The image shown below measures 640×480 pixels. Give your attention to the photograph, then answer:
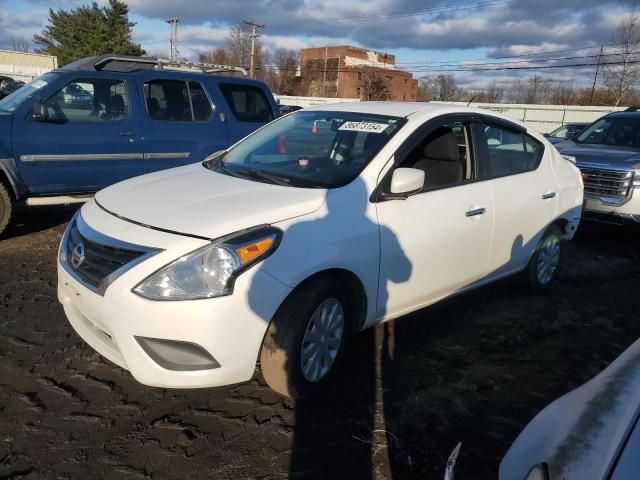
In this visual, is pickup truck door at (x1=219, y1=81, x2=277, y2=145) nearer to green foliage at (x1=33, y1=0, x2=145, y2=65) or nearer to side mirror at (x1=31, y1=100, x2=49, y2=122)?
side mirror at (x1=31, y1=100, x2=49, y2=122)

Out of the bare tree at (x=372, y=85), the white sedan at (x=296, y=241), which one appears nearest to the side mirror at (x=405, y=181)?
the white sedan at (x=296, y=241)

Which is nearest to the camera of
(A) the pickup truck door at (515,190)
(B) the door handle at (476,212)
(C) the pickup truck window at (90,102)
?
(B) the door handle at (476,212)

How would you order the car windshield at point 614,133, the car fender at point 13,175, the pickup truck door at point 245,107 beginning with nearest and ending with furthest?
the car fender at point 13,175, the pickup truck door at point 245,107, the car windshield at point 614,133

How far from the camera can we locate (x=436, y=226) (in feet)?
11.6

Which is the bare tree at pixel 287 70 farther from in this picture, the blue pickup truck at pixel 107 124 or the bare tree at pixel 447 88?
the blue pickup truck at pixel 107 124

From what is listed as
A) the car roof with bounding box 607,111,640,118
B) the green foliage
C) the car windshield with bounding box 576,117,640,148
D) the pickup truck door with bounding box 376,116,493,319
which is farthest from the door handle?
the green foliage

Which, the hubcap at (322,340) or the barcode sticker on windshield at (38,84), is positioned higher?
the barcode sticker on windshield at (38,84)

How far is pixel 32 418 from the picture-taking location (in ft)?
9.22

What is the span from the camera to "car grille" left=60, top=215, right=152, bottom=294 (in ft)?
8.74

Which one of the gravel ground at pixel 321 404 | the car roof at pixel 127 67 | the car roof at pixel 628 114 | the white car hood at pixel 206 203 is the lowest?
the gravel ground at pixel 321 404

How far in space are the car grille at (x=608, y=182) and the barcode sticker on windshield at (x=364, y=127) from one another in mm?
4777

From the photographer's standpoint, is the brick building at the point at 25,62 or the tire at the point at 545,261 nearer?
the tire at the point at 545,261

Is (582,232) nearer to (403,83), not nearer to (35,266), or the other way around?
(35,266)

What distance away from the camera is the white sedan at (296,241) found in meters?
2.59
